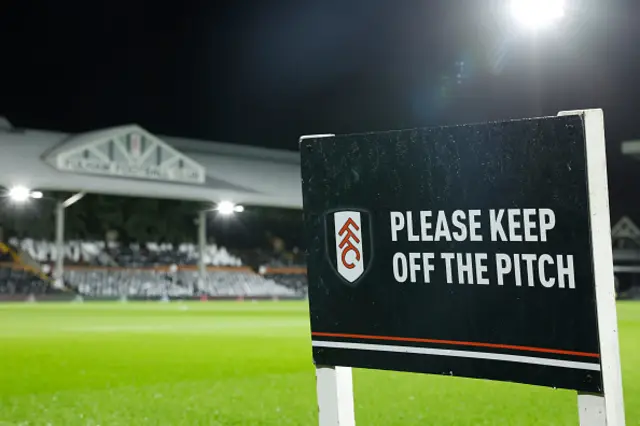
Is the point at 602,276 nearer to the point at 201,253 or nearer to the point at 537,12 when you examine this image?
the point at 537,12

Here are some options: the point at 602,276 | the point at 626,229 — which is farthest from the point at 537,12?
the point at 626,229

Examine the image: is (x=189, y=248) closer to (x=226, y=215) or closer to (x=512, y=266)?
(x=226, y=215)

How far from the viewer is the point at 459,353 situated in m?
2.88

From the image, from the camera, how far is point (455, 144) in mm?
2896

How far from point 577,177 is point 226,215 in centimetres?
5118

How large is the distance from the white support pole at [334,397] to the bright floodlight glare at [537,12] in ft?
55.4

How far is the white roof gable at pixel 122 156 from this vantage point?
4078 centimetres

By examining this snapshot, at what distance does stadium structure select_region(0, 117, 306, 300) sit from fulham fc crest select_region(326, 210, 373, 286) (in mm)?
34162

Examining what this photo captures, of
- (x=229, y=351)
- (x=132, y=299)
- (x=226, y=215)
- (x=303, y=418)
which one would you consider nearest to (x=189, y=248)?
(x=226, y=215)

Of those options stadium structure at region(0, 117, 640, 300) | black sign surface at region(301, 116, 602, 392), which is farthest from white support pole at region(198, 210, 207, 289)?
black sign surface at region(301, 116, 602, 392)

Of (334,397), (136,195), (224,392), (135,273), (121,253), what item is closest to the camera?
(334,397)

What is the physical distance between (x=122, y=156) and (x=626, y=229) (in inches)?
1747

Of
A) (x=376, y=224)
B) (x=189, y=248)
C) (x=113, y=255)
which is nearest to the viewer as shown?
(x=376, y=224)

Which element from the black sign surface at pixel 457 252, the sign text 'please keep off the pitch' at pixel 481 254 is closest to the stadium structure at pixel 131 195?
the black sign surface at pixel 457 252
